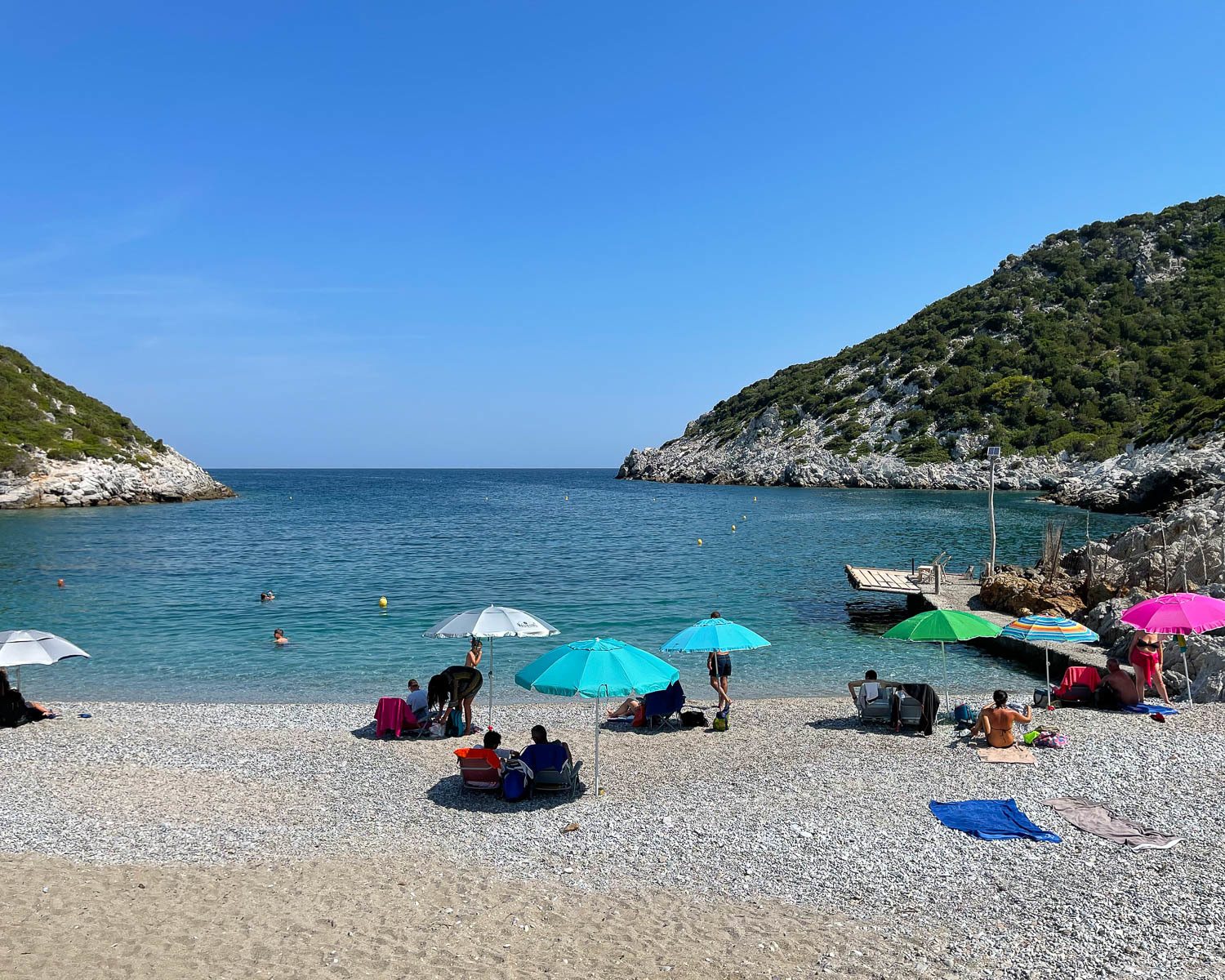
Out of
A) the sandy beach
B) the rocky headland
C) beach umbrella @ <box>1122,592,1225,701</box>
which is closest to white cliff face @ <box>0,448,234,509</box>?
the rocky headland

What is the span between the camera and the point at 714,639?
13938 mm

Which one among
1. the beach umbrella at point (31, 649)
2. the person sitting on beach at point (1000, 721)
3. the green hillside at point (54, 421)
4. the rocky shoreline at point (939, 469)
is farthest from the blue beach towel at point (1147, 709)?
the green hillside at point (54, 421)

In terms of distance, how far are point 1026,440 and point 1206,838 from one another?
311ft

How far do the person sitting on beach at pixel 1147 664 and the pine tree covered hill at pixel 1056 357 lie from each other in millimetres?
70529

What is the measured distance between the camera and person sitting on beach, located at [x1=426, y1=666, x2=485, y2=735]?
14.2 meters

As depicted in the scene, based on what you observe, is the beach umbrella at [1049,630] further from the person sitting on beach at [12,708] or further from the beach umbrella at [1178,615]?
the person sitting on beach at [12,708]

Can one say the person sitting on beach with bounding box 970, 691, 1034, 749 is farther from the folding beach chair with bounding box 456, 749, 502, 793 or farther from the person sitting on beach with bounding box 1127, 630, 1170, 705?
the folding beach chair with bounding box 456, 749, 502, 793

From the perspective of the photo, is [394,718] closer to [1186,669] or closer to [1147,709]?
[1147,709]

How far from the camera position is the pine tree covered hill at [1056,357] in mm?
92500

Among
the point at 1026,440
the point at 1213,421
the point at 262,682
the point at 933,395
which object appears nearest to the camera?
the point at 262,682

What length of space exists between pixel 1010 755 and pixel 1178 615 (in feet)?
15.5

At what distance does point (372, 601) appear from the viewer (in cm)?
3014

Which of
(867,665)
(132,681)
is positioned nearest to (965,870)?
(867,665)

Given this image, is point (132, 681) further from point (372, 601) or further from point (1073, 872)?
point (1073, 872)
